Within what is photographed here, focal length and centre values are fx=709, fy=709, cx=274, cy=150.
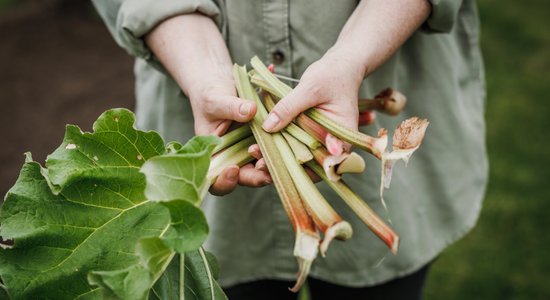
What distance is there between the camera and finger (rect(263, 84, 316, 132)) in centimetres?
127

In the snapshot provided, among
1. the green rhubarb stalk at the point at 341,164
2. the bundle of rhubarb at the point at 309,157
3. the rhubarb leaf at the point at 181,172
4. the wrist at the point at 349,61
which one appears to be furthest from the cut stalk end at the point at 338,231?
the wrist at the point at 349,61

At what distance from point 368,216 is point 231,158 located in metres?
0.28

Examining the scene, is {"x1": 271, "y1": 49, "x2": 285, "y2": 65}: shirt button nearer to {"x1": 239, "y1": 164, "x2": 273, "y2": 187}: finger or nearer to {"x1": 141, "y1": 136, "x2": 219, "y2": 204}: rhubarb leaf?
{"x1": 239, "y1": 164, "x2": 273, "y2": 187}: finger

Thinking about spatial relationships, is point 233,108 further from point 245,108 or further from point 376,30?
point 376,30

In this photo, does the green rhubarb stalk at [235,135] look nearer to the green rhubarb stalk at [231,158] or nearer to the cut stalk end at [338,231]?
the green rhubarb stalk at [231,158]

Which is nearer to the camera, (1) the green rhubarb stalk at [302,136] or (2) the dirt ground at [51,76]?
(1) the green rhubarb stalk at [302,136]

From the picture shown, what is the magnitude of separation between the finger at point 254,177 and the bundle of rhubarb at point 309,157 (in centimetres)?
2

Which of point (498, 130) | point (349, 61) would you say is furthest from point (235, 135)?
point (498, 130)

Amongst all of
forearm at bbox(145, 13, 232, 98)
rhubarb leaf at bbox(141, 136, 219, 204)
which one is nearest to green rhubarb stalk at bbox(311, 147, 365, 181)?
rhubarb leaf at bbox(141, 136, 219, 204)

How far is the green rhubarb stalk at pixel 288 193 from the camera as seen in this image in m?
1.10

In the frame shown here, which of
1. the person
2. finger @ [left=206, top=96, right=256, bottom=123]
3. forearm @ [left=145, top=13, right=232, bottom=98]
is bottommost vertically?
the person

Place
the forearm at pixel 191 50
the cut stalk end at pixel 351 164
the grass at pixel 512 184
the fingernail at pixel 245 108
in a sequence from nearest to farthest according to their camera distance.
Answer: the cut stalk end at pixel 351 164, the fingernail at pixel 245 108, the forearm at pixel 191 50, the grass at pixel 512 184

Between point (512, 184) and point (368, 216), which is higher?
point (368, 216)

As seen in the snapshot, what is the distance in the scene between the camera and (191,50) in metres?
1.43
